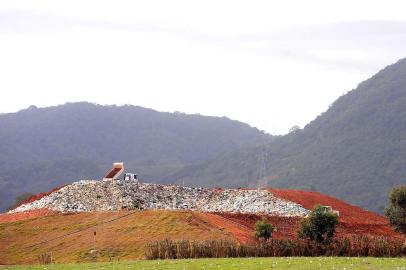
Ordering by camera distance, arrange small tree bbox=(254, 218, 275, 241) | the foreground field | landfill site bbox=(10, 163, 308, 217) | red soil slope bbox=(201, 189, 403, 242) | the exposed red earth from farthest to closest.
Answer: landfill site bbox=(10, 163, 308, 217) → the exposed red earth → red soil slope bbox=(201, 189, 403, 242) → small tree bbox=(254, 218, 275, 241) → the foreground field

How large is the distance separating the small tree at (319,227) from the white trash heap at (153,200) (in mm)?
17904

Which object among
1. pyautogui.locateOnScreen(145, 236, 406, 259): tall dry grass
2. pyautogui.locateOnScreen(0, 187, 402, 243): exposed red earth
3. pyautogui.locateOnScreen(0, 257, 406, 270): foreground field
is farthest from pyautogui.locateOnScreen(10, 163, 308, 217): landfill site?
pyautogui.locateOnScreen(0, 257, 406, 270): foreground field

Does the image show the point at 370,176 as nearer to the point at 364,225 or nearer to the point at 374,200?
the point at 374,200

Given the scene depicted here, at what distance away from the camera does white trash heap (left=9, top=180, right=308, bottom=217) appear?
62562 millimetres

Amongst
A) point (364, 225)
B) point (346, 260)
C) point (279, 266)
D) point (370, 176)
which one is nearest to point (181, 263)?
point (279, 266)

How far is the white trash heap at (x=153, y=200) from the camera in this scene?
62.6 metres

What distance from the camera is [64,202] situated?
63750mm

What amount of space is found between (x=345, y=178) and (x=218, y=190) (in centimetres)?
11268

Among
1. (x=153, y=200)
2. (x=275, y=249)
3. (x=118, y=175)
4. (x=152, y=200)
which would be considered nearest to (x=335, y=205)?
(x=153, y=200)

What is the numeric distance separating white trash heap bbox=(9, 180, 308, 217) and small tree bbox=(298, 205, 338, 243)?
17.9m

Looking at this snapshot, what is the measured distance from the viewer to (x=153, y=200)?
2559 inches

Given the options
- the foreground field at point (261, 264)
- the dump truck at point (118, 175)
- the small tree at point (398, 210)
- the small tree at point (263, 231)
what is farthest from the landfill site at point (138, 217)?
the foreground field at point (261, 264)

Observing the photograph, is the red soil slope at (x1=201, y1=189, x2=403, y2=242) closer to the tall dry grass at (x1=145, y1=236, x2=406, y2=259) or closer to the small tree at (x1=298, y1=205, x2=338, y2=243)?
the small tree at (x1=298, y1=205, x2=338, y2=243)

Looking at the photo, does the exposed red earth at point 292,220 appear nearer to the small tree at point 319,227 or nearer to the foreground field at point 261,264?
the small tree at point 319,227
